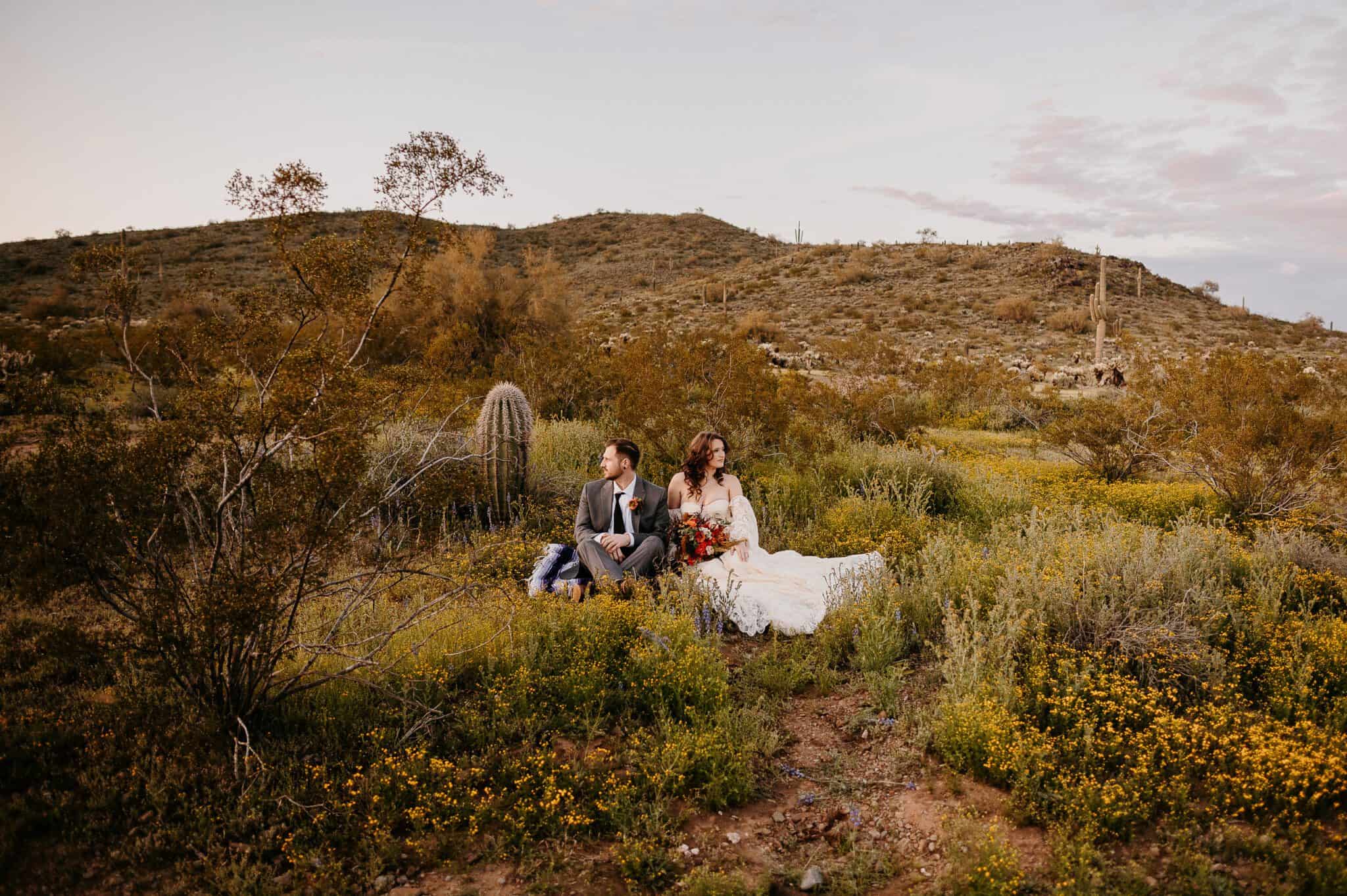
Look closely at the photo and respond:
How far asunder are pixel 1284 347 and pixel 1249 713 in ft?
104

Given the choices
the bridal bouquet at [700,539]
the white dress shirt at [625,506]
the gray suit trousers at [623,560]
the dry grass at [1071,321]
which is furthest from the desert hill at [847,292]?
the gray suit trousers at [623,560]

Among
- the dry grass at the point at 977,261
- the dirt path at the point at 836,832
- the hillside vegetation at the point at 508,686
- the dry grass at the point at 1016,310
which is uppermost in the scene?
the dry grass at the point at 977,261

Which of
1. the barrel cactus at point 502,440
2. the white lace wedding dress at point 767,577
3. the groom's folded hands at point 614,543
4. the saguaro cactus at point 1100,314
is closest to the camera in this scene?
the white lace wedding dress at point 767,577

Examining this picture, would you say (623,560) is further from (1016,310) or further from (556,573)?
(1016,310)

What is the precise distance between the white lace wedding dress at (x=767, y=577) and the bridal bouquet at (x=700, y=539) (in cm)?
8

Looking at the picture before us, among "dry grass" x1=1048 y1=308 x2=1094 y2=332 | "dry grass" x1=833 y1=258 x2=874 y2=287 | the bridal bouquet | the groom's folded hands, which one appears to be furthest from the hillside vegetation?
"dry grass" x1=833 y1=258 x2=874 y2=287

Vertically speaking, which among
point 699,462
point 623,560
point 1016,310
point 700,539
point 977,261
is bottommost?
point 623,560

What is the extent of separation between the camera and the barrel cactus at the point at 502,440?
7953mm

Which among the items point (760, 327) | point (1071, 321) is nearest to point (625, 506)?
point (760, 327)

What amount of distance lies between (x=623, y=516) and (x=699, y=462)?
3.27 feet

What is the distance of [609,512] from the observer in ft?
21.8

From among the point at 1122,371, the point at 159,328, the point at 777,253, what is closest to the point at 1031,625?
the point at 159,328

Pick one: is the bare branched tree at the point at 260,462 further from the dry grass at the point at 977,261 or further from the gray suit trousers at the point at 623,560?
the dry grass at the point at 977,261

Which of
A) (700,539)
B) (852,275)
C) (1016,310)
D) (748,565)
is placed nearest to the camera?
(748,565)
